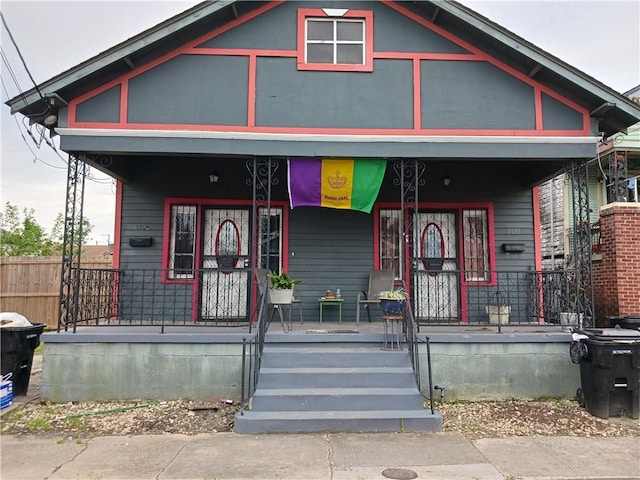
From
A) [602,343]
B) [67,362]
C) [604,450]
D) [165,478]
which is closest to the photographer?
[165,478]

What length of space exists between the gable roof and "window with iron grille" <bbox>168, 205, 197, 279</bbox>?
271 cm

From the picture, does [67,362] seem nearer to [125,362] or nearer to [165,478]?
[125,362]

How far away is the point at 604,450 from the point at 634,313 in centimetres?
478

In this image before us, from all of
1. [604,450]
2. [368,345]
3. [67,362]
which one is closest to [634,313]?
[604,450]

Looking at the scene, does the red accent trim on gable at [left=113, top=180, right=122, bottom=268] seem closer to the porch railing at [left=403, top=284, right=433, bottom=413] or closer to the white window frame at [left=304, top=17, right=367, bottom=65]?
the white window frame at [left=304, top=17, right=367, bottom=65]

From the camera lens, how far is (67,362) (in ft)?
20.7

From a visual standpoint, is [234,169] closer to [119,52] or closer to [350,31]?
[119,52]

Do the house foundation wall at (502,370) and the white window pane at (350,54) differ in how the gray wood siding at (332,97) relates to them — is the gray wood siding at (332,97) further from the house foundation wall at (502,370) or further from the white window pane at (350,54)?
the house foundation wall at (502,370)

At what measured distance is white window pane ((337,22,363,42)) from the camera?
752 centimetres

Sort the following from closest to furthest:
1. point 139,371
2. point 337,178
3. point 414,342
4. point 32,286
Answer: point 414,342, point 139,371, point 337,178, point 32,286

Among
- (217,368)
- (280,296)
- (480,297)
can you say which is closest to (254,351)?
(217,368)

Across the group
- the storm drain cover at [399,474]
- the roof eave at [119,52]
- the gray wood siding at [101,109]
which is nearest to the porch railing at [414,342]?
the storm drain cover at [399,474]

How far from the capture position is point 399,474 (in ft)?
13.3

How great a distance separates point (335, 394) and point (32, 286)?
10.6 meters
